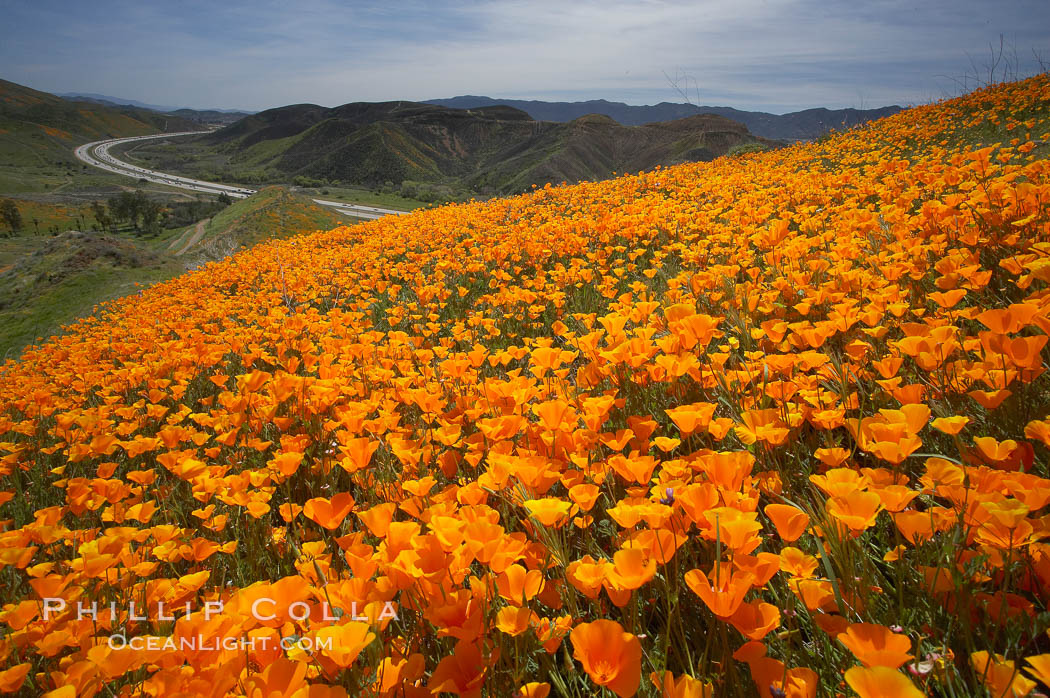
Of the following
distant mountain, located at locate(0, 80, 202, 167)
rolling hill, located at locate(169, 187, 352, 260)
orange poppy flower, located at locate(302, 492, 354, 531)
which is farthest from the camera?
distant mountain, located at locate(0, 80, 202, 167)

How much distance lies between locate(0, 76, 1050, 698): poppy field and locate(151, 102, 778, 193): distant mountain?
64617 millimetres

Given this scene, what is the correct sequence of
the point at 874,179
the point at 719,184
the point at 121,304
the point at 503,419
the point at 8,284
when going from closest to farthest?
the point at 503,419
the point at 874,179
the point at 719,184
the point at 121,304
the point at 8,284

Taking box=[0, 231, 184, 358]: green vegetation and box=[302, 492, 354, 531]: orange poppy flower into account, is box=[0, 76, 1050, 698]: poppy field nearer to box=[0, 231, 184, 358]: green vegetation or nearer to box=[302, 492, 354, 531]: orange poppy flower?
box=[302, 492, 354, 531]: orange poppy flower

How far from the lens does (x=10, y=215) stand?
60.3 meters

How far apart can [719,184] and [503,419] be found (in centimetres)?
817

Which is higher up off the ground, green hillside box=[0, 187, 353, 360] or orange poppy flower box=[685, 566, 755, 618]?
orange poppy flower box=[685, 566, 755, 618]

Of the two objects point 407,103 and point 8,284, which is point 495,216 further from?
point 407,103

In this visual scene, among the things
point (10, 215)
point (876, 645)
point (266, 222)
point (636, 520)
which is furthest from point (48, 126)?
point (876, 645)

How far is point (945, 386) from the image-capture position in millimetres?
1739

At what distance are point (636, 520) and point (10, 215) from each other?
89.2m

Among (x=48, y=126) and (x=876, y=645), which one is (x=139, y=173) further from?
(x=876, y=645)

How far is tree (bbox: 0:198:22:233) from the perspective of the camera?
5972 centimetres

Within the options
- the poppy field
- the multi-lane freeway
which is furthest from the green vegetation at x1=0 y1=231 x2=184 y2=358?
the multi-lane freeway

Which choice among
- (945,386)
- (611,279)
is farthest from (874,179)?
(945,386)
